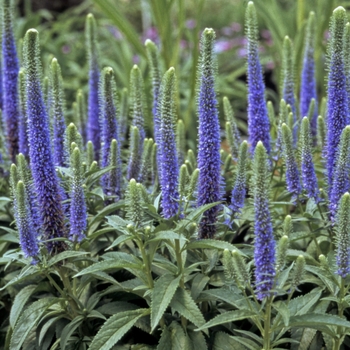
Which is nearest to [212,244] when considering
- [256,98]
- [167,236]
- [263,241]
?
[167,236]

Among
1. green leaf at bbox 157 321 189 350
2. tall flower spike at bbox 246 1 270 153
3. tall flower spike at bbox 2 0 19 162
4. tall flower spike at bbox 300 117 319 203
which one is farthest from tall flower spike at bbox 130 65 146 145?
green leaf at bbox 157 321 189 350

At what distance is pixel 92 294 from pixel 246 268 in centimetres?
116

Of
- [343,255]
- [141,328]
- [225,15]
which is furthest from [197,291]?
[225,15]

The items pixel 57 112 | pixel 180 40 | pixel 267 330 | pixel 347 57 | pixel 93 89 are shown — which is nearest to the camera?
pixel 267 330

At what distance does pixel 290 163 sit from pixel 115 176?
1.01 m

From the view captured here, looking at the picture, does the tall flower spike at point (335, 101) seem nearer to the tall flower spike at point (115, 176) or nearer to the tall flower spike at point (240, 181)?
the tall flower spike at point (240, 181)

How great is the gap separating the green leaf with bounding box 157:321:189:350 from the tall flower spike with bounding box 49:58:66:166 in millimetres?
1132

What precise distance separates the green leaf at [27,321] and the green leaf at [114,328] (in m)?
0.33

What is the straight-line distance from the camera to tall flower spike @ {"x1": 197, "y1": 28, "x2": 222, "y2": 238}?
2.67 m

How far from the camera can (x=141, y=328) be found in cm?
277

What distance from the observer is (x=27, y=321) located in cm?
273

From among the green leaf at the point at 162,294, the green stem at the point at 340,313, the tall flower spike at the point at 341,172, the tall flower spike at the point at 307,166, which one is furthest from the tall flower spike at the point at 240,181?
the green stem at the point at 340,313

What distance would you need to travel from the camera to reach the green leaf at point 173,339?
8.50 feet

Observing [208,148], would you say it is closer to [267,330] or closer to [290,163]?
[290,163]
